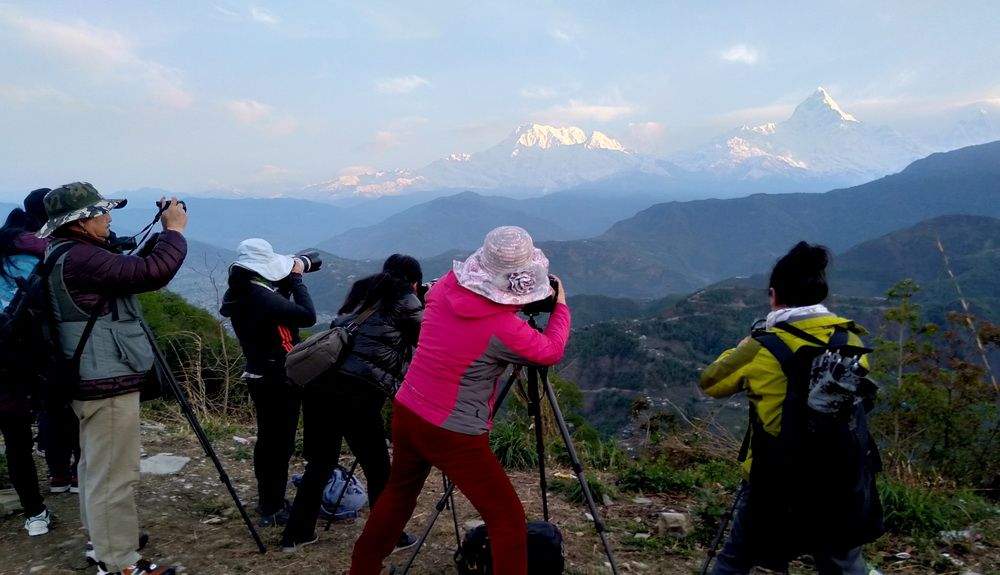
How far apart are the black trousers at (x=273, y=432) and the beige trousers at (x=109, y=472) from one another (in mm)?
891

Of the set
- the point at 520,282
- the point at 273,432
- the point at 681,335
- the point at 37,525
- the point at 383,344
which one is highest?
the point at 520,282

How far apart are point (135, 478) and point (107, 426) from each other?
352mm

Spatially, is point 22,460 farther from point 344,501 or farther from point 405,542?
point 405,542

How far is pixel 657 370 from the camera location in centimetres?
7906

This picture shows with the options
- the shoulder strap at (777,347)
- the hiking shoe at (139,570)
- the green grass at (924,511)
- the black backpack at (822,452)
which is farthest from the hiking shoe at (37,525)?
the green grass at (924,511)

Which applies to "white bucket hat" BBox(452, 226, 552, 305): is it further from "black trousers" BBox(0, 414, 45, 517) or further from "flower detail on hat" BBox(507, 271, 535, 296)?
"black trousers" BBox(0, 414, 45, 517)

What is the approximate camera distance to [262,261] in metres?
3.85

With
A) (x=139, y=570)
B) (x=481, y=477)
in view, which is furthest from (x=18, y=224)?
(x=481, y=477)

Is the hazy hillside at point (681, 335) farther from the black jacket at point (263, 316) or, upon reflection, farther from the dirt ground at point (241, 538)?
the black jacket at point (263, 316)

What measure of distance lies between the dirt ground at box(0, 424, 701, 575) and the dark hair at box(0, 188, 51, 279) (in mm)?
1921

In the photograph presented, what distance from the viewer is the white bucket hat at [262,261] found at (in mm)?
3801

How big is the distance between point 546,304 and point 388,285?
1.13 meters

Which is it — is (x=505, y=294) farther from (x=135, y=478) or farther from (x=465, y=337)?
(x=135, y=478)

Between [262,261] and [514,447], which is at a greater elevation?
[262,261]
